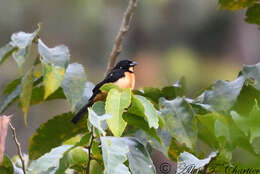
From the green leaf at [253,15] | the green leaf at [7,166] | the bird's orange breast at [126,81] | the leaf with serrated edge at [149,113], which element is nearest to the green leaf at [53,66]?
the green leaf at [7,166]

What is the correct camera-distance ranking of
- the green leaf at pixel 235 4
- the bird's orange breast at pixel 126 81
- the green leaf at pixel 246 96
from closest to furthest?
1. the green leaf at pixel 246 96
2. the green leaf at pixel 235 4
3. the bird's orange breast at pixel 126 81

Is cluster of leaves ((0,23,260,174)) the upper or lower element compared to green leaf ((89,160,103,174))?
upper

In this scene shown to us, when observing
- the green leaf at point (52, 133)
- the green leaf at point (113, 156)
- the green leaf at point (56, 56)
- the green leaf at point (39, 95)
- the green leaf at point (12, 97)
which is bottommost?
the green leaf at point (52, 133)

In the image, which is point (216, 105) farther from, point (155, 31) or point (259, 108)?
point (155, 31)

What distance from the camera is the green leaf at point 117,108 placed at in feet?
4.44

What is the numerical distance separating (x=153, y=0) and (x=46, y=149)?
926 centimetres

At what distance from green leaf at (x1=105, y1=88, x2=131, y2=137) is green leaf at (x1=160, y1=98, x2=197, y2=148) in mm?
258

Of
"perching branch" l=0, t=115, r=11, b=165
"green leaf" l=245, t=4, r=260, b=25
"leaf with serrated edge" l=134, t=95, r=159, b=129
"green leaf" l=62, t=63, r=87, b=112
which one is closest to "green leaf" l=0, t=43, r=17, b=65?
"green leaf" l=62, t=63, r=87, b=112

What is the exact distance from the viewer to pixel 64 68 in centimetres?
171

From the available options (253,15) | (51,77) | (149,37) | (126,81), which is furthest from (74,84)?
(149,37)

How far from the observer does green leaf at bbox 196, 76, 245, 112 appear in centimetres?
153

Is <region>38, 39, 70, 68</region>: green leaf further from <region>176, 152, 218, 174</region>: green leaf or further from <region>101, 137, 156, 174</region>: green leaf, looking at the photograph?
<region>176, 152, 218, 174</region>: green leaf

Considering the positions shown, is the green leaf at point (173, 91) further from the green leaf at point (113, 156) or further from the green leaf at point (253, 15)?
the green leaf at point (113, 156)

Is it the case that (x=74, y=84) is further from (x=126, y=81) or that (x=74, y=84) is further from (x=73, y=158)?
(x=126, y=81)
